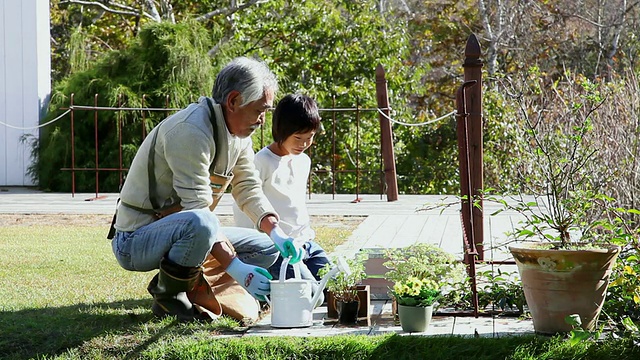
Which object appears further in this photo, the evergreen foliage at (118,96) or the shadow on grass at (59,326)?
the evergreen foliage at (118,96)

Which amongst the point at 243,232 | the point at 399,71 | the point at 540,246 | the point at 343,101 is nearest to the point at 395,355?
the point at 540,246

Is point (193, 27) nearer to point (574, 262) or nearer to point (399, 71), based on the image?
point (399, 71)

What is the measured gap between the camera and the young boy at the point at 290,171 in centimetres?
441

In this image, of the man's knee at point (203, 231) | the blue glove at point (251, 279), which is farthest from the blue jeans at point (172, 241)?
the blue glove at point (251, 279)

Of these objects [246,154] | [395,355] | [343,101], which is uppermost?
[343,101]

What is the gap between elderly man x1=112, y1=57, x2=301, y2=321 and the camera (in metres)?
3.62

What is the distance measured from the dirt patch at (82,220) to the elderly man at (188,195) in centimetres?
376

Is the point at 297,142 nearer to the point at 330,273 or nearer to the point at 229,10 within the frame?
the point at 330,273

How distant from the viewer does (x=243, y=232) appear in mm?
4098

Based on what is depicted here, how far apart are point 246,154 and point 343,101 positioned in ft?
32.2

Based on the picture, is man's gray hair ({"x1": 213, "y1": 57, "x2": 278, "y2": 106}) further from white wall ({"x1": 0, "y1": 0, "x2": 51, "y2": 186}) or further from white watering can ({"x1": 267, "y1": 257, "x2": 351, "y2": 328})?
white wall ({"x1": 0, "y1": 0, "x2": 51, "y2": 186})

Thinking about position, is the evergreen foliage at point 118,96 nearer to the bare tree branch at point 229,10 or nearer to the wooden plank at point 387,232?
the bare tree branch at point 229,10

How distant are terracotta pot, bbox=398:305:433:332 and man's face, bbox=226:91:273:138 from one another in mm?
977

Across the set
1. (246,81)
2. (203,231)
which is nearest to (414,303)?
(203,231)
